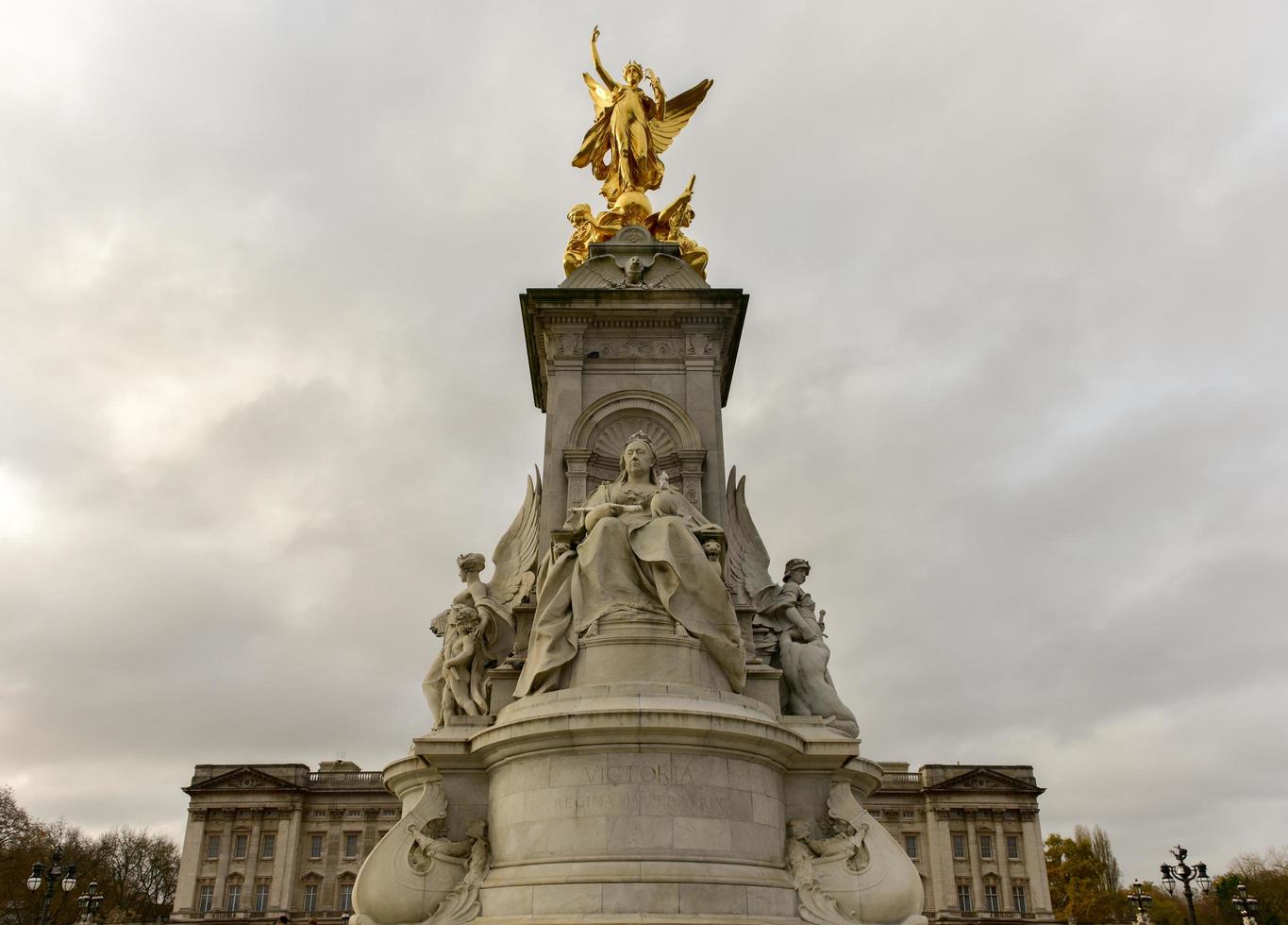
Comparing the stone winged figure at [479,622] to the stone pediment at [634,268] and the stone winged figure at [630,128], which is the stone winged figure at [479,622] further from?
the stone winged figure at [630,128]

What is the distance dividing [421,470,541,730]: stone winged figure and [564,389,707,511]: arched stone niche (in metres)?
0.84

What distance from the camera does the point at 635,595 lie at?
12.9m

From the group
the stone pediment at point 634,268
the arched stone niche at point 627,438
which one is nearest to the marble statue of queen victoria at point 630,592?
the arched stone niche at point 627,438

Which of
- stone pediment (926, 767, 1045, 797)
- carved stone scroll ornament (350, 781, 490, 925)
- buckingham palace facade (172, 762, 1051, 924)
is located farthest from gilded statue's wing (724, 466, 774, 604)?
stone pediment (926, 767, 1045, 797)

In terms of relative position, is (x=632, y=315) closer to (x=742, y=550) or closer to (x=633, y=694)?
(x=742, y=550)

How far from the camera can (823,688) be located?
14.3 meters

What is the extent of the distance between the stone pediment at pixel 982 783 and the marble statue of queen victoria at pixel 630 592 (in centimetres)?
5070

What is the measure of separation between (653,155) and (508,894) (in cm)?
1375

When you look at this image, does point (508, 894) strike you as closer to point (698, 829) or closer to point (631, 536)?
point (698, 829)

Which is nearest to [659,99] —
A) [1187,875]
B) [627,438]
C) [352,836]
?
[627,438]

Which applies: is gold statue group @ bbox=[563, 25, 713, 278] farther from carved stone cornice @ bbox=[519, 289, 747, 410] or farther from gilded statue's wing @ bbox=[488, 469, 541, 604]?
gilded statue's wing @ bbox=[488, 469, 541, 604]

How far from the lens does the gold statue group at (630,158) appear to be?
18.7 metres

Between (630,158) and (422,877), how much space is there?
13267 mm

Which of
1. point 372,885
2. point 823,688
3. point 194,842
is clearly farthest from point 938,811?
point 372,885
